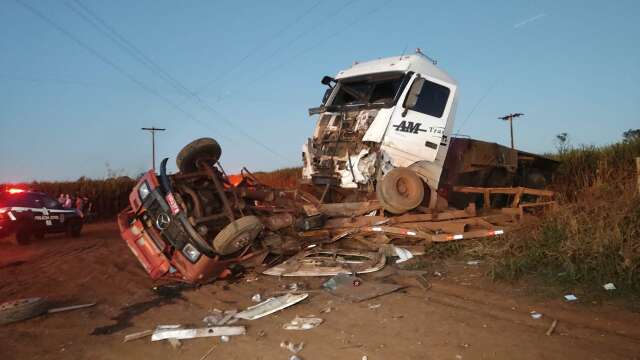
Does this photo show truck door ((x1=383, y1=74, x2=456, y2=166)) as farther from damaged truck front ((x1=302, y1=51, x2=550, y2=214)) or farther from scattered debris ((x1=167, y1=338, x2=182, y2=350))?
scattered debris ((x1=167, y1=338, x2=182, y2=350))

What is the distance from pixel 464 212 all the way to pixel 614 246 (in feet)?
7.87

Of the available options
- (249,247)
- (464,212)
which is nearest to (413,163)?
(464,212)

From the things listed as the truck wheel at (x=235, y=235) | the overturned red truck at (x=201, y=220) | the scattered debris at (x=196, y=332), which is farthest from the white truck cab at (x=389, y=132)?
the scattered debris at (x=196, y=332)

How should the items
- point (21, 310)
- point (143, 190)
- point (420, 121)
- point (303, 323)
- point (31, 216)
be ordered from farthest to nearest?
1. point (31, 216)
2. point (420, 121)
3. point (143, 190)
4. point (21, 310)
5. point (303, 323)

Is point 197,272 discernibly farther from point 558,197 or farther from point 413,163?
point 558,197

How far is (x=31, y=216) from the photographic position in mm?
12039

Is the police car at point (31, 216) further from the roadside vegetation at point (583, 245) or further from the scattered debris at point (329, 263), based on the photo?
the roadside vegetation at point (583, 245)

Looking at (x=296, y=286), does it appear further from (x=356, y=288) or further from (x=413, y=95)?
(x=413, y=95)

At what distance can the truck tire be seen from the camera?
4.66 m

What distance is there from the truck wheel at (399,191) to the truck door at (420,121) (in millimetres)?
548

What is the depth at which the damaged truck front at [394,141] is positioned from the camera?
7.49m

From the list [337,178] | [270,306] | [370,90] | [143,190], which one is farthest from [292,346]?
[370,90]

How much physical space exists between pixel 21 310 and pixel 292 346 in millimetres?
3098

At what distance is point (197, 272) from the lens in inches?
216
